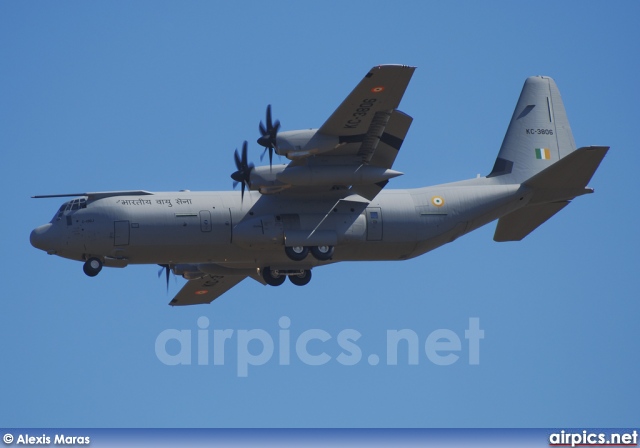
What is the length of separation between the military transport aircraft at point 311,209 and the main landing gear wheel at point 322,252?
3 centimetres

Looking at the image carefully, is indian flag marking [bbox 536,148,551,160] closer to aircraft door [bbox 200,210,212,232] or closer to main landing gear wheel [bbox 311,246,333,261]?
main landing gear wheel [bbox 311,246,333,261]

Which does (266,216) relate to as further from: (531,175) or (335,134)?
(531,175)

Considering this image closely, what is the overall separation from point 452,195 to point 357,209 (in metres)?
3.03

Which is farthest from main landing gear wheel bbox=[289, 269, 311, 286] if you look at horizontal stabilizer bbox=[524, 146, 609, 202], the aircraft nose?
the aircraft nose

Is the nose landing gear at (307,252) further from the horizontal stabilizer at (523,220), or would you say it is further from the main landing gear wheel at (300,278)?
the horizontal stabilizer at (523,220)

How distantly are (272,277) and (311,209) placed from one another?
2.87 meters

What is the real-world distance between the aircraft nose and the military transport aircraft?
29 millimetres

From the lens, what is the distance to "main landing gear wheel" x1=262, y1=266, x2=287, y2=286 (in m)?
41.0

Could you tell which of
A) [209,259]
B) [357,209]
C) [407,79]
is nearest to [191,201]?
[209,259]

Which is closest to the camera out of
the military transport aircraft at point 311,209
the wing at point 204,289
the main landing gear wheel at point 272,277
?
the military transport aircraft at point 311,209

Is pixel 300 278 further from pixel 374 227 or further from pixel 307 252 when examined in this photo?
pixel 374 227

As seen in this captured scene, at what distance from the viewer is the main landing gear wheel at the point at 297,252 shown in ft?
128

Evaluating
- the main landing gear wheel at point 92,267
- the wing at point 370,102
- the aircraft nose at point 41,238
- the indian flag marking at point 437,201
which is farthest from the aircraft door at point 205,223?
the indian flag marking at point 437,201

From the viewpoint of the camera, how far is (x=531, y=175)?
4212 centimetres
